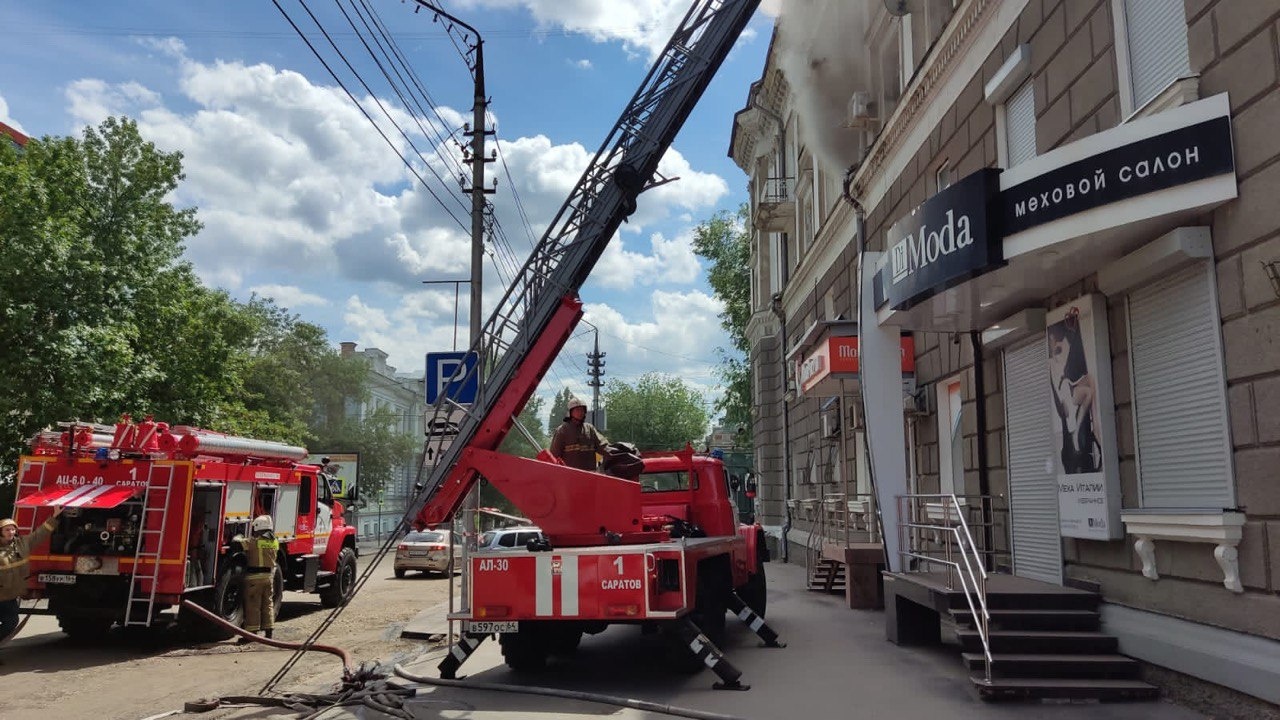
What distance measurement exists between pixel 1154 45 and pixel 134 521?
12482 millimetres

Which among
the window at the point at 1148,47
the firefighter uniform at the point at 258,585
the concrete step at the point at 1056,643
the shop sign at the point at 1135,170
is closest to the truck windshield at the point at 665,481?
the concrete step at the point at 1056,643

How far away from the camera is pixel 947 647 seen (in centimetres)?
1038

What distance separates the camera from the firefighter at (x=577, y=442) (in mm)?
9305

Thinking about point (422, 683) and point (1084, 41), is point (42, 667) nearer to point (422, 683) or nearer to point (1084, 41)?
point (422, 683)

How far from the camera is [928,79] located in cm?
1381

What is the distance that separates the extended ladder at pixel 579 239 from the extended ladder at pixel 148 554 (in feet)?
13.5

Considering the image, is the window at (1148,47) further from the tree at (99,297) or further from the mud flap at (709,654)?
the tree at (99,297)

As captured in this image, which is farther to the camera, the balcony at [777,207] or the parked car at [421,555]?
the balcony at [777,207]

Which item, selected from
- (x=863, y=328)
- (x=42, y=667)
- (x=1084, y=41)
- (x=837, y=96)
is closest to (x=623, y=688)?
(x=863, y=328)

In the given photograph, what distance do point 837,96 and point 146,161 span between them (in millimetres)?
18769

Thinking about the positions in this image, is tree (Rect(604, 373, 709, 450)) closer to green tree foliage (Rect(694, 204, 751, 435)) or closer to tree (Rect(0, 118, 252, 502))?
green tree foliage (Rect(694, 204, 751, 435))

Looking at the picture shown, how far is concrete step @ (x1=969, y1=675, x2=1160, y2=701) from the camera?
23.9 feet

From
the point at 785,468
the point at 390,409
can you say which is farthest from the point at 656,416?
the point at 785,468

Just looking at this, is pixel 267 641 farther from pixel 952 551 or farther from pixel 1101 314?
pixel 1101 314
